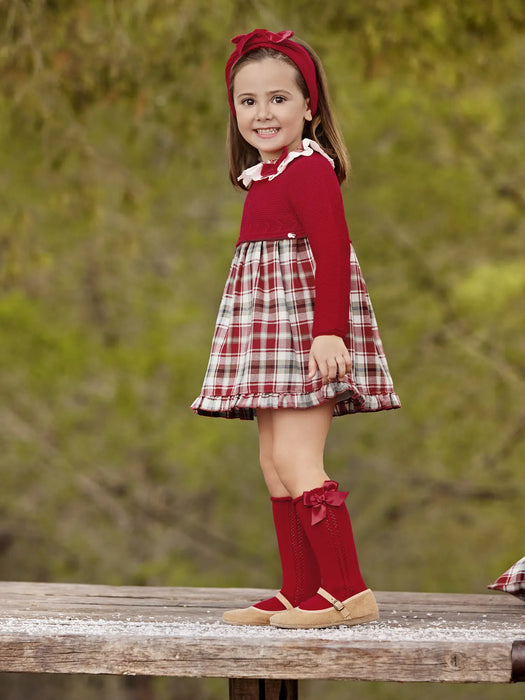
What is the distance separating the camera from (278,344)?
2.60 meters

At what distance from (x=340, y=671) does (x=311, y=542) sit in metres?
0.40

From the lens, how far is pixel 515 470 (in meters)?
9.13

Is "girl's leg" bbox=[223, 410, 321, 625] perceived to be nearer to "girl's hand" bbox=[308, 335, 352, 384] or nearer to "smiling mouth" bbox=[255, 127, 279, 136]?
"girl's hand" bbox=[308, 335, 352, 384]

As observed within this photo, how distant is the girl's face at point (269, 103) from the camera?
2672mm

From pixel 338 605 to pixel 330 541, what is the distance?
15 centimetres

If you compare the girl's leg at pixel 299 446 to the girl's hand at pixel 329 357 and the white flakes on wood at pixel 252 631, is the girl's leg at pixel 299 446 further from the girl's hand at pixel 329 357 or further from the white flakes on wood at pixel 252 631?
the white flakes on wood at pixel 252 631

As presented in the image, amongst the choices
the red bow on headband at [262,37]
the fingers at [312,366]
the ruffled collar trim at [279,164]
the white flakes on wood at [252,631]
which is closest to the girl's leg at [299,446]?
the fingers at [312,366]

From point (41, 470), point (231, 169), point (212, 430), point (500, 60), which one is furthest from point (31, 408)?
point (231, 169)

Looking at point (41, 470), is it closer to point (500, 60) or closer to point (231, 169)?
point (500, 60)

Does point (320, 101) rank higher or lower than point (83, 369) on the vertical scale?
lower

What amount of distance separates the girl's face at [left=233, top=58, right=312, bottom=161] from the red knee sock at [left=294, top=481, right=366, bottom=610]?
86 centimetres

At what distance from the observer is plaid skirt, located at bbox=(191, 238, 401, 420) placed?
2572 millimetres

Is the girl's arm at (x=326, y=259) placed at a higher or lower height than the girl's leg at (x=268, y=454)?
higher

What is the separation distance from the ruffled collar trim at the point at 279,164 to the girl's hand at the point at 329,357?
18.4 inches
